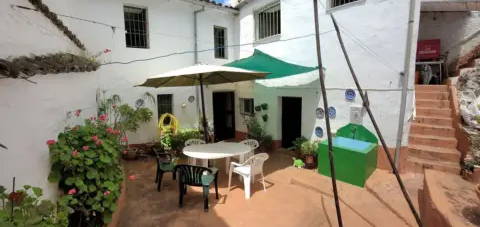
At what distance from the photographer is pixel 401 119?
734 centimetres

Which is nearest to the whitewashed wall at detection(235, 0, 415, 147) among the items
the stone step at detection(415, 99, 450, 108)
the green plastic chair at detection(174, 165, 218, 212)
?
the stone step at detection(415, 99, 450, 108)

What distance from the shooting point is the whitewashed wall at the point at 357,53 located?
7344 mm

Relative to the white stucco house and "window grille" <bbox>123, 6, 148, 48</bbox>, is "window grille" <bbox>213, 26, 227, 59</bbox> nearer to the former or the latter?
the white stucco house

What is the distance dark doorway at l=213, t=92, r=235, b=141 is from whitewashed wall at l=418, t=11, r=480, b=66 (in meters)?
9.15

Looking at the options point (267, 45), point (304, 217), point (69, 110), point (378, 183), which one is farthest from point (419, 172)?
point (69, 110)

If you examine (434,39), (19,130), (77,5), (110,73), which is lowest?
(19,130)

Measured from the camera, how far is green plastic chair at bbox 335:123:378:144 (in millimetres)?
7952

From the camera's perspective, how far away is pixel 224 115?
536 inches

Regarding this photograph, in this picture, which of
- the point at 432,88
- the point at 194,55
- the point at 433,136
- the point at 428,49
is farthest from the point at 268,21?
the point at 433,136

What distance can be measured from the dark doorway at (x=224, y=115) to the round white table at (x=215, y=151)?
5472 millimetres

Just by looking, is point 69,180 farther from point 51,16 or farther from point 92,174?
point 51,16

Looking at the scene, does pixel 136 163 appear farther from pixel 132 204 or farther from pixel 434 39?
pixel 434 39

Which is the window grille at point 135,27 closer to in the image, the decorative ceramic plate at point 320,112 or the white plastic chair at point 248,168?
the white plastic chair at point 248,168

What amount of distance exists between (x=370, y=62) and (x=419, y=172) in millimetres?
3467
